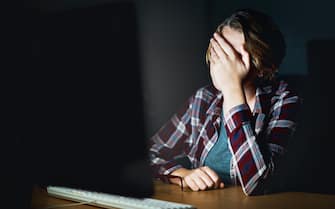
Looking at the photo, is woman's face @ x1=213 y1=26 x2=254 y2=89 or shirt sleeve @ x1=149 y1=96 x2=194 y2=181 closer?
woman's face @ x1=213 y1=26 x2=254 y2=89

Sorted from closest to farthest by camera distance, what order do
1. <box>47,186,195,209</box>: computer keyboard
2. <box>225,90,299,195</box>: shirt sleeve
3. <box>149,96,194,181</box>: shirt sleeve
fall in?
<box>47,186,195,209</box>: computer keyboard, <box>225,90,299,195</box>: shirt sleeve, <box>149,96,194,181</box>: shirt sleeve

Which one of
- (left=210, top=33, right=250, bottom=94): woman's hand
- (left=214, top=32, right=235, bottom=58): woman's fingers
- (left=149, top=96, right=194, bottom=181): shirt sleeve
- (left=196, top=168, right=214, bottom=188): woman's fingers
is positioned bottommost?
(left=196, top=168, right=214, bottom=188): woman's fingers

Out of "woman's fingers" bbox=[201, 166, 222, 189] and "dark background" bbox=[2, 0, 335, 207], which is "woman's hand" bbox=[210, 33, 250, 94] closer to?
"dark background" bbox=[2, 0, 335, 207]

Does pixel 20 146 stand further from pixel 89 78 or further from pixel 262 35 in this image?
pixel 262 35

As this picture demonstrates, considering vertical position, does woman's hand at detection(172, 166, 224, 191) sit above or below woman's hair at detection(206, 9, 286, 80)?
below

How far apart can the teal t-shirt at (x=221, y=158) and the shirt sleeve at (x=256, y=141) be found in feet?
0.15

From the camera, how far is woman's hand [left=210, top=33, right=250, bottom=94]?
126 cm

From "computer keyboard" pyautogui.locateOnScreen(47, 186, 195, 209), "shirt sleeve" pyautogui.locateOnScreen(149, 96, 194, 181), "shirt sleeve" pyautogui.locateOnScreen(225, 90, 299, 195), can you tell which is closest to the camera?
"computer keyboard" pyautogui.locateOnScreen(47, 186, 195, 209)

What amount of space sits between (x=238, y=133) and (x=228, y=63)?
18 centimetres

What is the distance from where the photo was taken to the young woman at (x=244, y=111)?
3.97 feet

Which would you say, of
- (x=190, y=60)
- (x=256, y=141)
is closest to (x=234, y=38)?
(x=190, y=60)

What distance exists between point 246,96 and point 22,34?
1.83 feet

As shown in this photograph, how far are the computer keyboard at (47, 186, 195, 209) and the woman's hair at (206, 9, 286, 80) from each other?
1.48ft

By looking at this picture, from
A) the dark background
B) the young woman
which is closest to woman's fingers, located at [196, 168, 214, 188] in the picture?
the young woman
